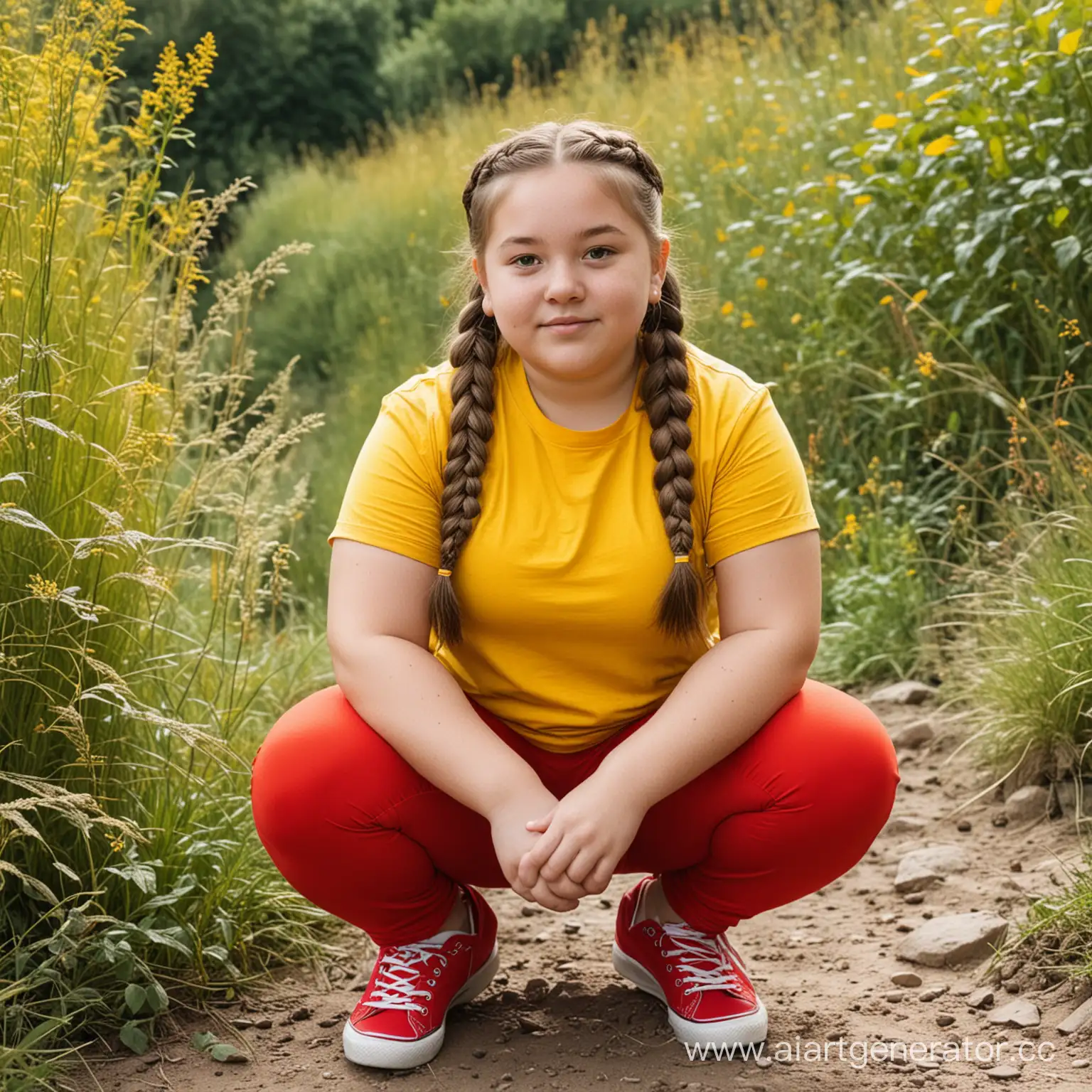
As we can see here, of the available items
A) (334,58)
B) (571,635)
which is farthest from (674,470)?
(334,58)

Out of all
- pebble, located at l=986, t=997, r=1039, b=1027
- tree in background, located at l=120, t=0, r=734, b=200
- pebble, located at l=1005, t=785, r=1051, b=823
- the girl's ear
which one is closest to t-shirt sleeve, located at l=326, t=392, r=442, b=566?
the girl's ear

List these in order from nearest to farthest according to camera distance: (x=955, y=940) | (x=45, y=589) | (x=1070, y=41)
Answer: (x=45, y=589)
(x=955, y=940)
(x=1070, y=41)

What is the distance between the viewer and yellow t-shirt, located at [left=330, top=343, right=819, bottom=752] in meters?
1.99

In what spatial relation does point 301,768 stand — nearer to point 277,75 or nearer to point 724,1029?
point 724,1029

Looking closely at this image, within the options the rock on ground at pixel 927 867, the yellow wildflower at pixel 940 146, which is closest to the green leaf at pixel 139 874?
the rock on ground at pixel 927 867

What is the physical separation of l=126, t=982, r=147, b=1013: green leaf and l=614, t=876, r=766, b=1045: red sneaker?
0.76 m

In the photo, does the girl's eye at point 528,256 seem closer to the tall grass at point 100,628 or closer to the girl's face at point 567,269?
the girl's face at point 567,269

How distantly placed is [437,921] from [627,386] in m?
0.88

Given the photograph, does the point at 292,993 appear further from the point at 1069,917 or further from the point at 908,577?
the point at 908,577

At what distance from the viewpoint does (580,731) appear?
209 cm

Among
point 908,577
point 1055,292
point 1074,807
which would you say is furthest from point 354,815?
point 1055,292

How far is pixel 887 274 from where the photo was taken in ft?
13.6

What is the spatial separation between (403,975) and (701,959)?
1.48 ft

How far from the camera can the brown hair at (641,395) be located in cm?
197
